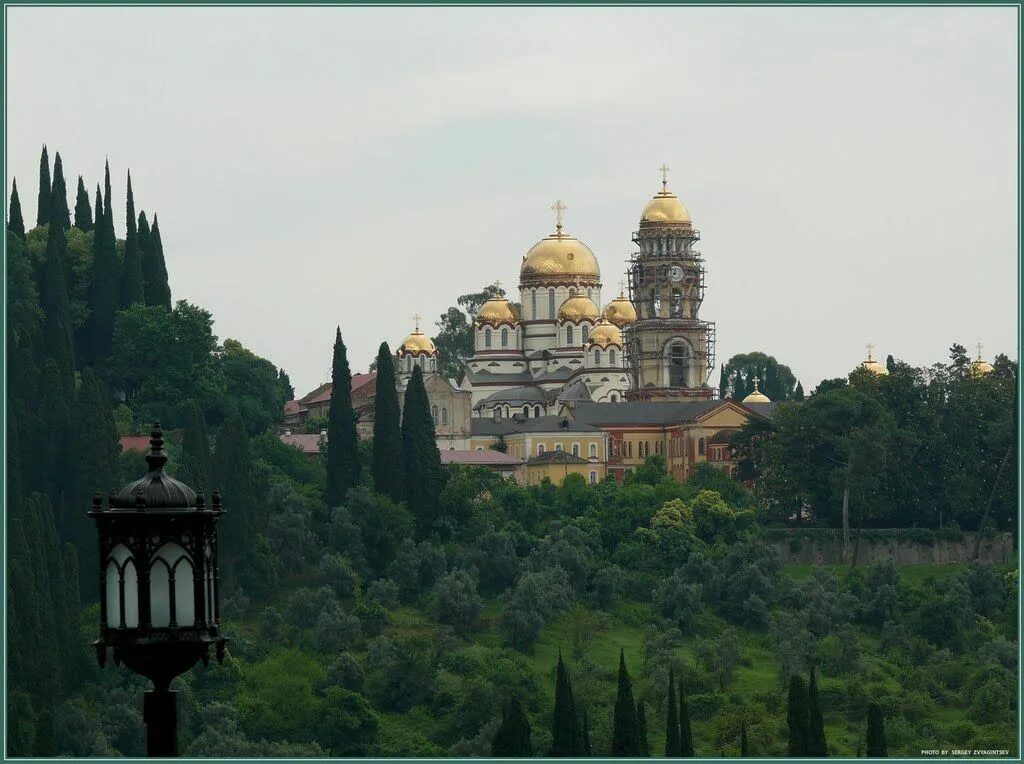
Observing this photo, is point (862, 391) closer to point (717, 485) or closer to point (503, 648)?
point (717, 485)

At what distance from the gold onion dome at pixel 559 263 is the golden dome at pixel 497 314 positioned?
1568mm

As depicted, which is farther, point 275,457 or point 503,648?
point 275,457

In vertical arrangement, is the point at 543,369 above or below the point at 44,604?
above

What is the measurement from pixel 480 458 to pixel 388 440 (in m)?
16.5

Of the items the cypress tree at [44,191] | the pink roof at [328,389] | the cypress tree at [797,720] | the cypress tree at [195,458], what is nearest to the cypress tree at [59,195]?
the cypress tree at [44,191]

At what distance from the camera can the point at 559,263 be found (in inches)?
3794

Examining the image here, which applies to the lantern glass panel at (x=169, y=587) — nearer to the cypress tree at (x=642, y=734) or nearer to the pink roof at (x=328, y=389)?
the cypress tree at (x=642, y=734)

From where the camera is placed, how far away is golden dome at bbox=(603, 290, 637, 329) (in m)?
96.9

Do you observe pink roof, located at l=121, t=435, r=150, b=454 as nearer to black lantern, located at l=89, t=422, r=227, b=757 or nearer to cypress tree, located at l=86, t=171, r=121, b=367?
cypress tree, located at l=86, t=171, r=121, b=367

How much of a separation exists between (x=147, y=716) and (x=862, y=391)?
68.3 m

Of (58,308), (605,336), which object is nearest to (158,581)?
(58,308)

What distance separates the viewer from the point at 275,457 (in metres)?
69.0

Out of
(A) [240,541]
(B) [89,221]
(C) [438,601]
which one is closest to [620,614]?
(C) [438,601]

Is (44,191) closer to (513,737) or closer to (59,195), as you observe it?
(59,195)
